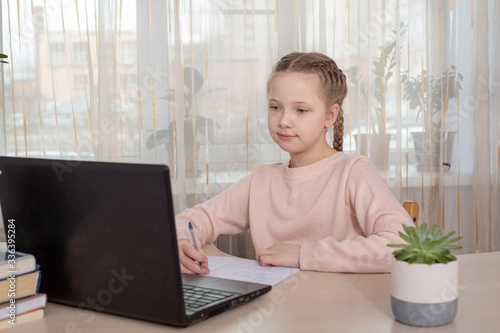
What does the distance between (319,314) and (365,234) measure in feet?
1.68

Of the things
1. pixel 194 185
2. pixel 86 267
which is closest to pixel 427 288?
pixel 86 267

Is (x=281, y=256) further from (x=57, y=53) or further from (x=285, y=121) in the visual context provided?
(x=57, y=53)

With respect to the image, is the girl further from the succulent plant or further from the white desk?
the succulent plant

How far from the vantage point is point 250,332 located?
2.88 ft

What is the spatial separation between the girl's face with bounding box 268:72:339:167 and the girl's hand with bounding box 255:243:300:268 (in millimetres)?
320

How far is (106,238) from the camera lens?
0.88 meters

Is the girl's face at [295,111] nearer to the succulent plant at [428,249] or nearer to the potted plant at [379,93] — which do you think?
the succulent plant at [428,249]

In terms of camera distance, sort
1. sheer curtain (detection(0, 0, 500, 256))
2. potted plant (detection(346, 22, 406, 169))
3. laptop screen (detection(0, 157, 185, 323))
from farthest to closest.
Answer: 1. potted plant (detection(346, 22, 406, 169))
2. sheer curtain (detection(0, 0, 500, 256))
3. laptop screen (detection(0, 157, 185, 323))

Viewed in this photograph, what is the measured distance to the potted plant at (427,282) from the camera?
876 millimetres

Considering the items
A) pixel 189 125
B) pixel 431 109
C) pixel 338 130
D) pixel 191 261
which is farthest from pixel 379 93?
pixel 191 261

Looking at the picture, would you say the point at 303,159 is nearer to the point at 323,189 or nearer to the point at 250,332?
the point at 323,189

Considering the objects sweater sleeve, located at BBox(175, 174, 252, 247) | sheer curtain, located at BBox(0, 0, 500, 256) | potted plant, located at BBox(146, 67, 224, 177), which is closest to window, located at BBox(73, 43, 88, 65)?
sheer curtain, located at BBox(0, 0, 500, 256)

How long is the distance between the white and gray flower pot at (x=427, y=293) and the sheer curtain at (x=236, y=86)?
1.69 metres

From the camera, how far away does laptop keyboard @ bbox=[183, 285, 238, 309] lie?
934 millimetres
